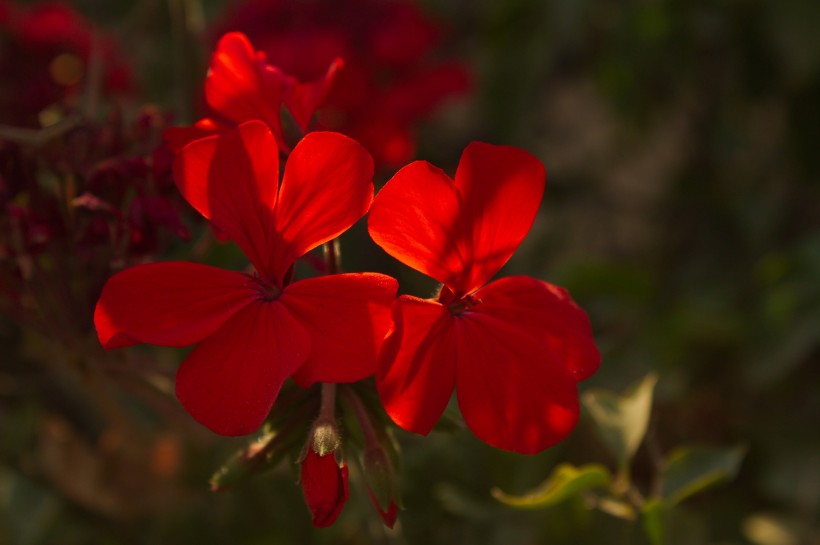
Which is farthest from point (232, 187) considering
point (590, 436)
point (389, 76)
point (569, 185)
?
point (569, 185)

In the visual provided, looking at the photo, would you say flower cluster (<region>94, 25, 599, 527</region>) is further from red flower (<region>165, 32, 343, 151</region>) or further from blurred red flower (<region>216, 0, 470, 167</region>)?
blurred red flower (<region>216, 0, 470, 167</region>)

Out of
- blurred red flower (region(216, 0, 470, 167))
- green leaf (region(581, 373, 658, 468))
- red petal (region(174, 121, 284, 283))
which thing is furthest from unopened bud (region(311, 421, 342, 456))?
blurred red flower (region(216, 0, 470, 167))

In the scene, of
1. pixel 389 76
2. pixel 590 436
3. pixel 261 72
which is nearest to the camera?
pixel 261 72

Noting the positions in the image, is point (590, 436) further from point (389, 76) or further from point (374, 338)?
point (374, 338)

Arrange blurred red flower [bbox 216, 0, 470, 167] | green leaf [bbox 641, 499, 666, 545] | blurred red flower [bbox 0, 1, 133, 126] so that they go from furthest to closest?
blurred red flower [bbox 216, 0, 470, 167] → blurred red flower [bbox 0, 1, 133, 126] → green leaf [bbox 641, 499, 666, 545]

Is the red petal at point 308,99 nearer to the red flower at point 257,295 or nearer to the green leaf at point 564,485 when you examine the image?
the red flower at point 257,295

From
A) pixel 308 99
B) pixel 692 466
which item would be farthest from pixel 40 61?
pixel 692 466
